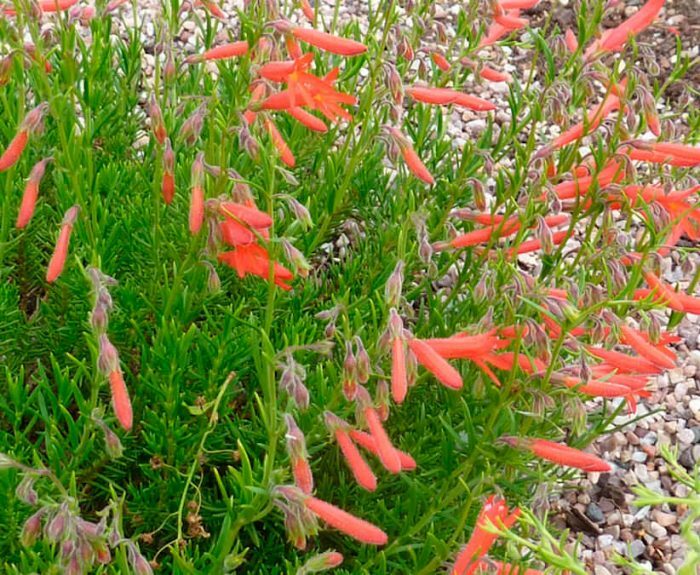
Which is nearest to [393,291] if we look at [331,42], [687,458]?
[331,42]

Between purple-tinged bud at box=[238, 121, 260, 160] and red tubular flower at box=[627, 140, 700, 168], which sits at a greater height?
purple-tinged bud at box=[238, 121, 260, 160]

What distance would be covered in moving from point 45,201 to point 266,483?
7.99 ft

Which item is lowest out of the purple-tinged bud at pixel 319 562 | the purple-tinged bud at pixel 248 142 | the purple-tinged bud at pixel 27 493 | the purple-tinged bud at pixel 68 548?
the purple-tinged bud at pixel 319 562

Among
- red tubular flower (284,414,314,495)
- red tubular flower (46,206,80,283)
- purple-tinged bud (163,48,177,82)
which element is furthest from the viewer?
purple-tinged bud (163,48,177,82)

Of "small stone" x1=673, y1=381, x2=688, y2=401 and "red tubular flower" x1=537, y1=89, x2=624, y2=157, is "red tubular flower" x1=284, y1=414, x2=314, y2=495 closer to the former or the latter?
"red tubular flower" x1=537, y1=89, x2=624, y2=157

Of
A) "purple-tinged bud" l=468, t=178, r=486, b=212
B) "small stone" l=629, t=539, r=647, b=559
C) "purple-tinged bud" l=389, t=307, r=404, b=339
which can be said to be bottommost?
"small stone" l=629, t=539, r=647, b=559

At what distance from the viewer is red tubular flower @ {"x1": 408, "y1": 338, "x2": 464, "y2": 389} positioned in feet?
8.49

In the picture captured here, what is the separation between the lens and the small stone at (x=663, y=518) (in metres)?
4.37

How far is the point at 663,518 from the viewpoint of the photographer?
439 cm

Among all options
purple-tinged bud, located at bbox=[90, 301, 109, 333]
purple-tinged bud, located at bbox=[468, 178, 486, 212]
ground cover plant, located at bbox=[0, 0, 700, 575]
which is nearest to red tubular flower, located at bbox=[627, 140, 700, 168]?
ground cover plant, located at bbox=[0, 0, 700, 575]

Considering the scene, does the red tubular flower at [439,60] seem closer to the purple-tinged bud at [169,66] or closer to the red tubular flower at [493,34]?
the red tubular flower at [493,34]

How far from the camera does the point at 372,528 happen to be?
2.41 metres

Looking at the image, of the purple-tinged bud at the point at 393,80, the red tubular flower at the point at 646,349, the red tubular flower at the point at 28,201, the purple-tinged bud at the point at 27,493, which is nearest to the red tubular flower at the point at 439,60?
the purple-tinged bud at the point at 393,80

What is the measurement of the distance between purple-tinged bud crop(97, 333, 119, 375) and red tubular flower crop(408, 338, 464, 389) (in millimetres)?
831
